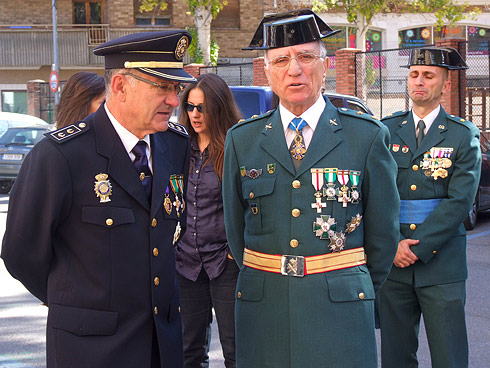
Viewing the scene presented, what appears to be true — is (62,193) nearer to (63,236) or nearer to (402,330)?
(63,236)

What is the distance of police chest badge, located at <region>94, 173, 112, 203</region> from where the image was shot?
2803mm

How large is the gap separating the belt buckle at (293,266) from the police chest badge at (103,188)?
762 mm

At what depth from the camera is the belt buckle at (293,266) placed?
3.04m

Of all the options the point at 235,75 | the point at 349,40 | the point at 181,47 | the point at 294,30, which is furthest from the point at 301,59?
the point at 349,40

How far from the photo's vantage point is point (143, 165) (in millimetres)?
2990

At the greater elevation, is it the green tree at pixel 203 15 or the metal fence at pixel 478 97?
the green tree at pixel 203 15

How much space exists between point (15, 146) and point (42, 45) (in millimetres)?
17773

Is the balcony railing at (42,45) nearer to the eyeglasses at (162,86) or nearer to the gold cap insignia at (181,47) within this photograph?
the gold cap insignia at (181,47)

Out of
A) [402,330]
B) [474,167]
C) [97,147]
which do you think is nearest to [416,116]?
[474,167]

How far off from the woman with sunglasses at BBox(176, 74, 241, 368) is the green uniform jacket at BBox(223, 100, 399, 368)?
1133 millimetres

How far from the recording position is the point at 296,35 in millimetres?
3100

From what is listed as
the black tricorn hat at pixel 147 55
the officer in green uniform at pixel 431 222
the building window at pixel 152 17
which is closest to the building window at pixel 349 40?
the building window at pixel 152 17

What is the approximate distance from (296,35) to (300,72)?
0.55ft

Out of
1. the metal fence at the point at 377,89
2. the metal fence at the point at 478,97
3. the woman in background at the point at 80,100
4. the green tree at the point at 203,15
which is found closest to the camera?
the woman in background at the point at 80,100
